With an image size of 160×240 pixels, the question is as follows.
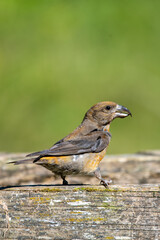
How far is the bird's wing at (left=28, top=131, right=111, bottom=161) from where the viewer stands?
4560 millimetres

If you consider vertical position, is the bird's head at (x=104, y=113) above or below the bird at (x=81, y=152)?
above

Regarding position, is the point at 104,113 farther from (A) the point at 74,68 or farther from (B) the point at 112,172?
(A) the point at 74,68

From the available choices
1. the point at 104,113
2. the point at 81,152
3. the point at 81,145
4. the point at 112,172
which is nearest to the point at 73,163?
the point at 81,152

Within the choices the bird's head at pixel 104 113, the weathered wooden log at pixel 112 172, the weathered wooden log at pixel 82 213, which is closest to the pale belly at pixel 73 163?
the weathered wooden log at pixel 112 172

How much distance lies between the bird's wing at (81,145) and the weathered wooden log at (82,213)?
4.45 ft

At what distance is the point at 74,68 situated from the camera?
846cm

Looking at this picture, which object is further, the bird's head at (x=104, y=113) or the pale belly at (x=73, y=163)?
the bird's head at (x=104, y=113)

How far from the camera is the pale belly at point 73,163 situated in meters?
4.49

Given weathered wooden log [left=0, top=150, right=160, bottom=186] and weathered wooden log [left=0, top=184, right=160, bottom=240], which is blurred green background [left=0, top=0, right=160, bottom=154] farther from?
weathered wooden log [left=0, top=184, right=160, bottom=240]

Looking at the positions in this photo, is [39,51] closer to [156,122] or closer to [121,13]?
[121,13]

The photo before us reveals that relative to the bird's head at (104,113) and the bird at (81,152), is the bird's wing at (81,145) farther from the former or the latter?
the bird's head at (104,113)

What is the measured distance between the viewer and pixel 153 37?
867 centimetres

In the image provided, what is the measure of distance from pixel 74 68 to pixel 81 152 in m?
3.89

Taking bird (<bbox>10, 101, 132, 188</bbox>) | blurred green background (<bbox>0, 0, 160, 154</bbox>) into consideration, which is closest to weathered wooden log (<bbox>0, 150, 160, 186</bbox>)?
bird (<bbox>10, 101, 132, 188</bbox>)
